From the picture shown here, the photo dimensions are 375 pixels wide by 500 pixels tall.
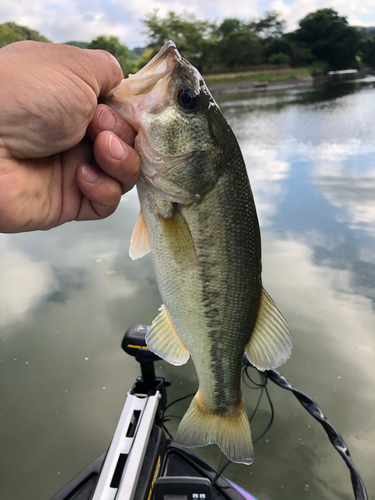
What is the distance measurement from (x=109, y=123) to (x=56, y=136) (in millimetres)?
178

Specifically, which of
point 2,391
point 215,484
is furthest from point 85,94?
point 2,391

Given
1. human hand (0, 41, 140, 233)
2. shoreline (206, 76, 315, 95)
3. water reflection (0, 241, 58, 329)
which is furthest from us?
shoreline (206, 76, 315, 95)

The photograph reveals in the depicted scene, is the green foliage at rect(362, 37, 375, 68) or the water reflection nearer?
the water reflection

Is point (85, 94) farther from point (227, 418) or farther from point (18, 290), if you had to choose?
point (18, 290)

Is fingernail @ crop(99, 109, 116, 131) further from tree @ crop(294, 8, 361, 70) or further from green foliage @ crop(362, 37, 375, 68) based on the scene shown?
green foliage @ crop(362, 37, 375, 68)

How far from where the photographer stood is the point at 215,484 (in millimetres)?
1823

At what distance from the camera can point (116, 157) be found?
109 cm

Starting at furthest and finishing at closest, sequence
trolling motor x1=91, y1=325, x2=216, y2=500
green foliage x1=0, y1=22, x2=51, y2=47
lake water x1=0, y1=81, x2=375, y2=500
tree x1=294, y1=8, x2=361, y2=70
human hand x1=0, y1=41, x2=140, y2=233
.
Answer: tree x1=294, y1=8, x2=361, y2=70
green foliage x1=0, y1=22, x2=51, y2=47
lake water x1=0, y1=81, x2=375, y2=500
trolling motor x1=91, y1=325, x2=216, y2=500
human hand x1=0, y1=41, x2=140, y2=233

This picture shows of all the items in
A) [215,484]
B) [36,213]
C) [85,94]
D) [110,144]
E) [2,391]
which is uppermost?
[85,94]

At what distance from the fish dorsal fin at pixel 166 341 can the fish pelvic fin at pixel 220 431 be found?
0.24 m

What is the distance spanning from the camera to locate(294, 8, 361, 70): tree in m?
54.7

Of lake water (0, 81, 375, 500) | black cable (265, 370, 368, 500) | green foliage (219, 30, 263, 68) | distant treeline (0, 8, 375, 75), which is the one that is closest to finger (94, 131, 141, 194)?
black cable (265, 370, 368, 500)

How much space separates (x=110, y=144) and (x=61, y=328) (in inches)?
122

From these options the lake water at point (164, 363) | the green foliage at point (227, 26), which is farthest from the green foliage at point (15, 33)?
the lake water at point (164, 363)
